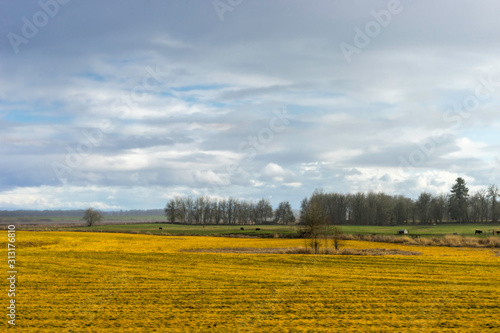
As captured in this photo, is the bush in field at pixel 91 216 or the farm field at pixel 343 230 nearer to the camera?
the farm field at pixel 343 230

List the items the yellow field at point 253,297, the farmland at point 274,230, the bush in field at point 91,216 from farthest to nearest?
the bush in field at point 91,216 → the farmland at point 274,230 → the yellow field at point 253,297

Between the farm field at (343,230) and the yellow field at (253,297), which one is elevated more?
the yellow field at (253,297)

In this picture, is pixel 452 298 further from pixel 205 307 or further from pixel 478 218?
A: pixel 478 218

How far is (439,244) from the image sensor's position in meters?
59.1

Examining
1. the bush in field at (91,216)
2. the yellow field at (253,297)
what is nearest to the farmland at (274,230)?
the bush in field at (91,216)

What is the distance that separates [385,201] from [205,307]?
138267mm

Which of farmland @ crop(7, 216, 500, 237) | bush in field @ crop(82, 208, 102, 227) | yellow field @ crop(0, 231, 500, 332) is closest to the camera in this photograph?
yellow field @ crop(0, 231, 500, 332)

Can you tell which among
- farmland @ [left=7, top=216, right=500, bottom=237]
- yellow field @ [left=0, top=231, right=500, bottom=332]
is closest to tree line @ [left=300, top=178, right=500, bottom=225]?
farmland @ [left=7, top=216, right=500, bottom=237]

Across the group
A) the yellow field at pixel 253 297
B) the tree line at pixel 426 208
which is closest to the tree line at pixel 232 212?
the tree line at pixel 426 208

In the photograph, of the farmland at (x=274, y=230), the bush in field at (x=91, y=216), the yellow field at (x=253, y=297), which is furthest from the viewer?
the bush in field at (x=91, y=216)

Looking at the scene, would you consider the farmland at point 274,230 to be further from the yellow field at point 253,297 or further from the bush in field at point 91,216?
the yellow field at point 253,297

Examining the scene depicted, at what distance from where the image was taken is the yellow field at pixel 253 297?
47.2 ft

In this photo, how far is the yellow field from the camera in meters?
14.4

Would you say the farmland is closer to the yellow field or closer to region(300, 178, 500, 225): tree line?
region(300, 178, 500, 225): tree line
